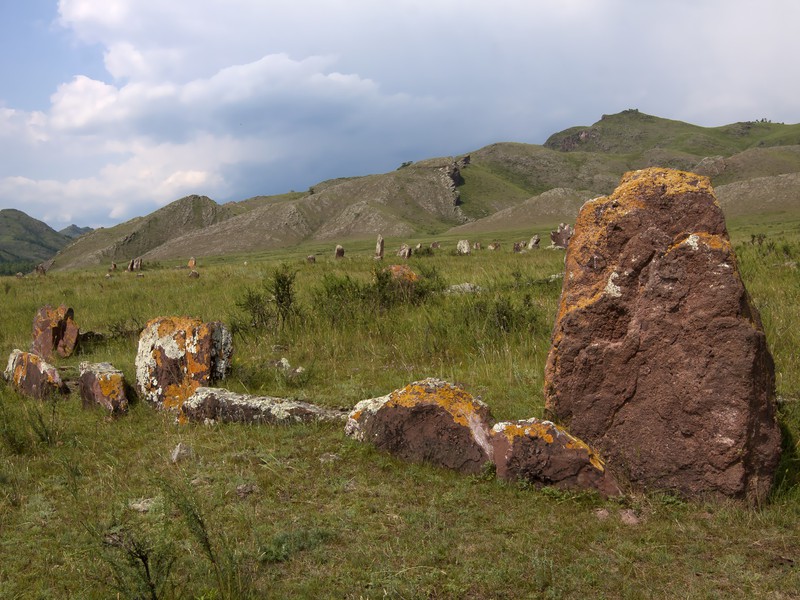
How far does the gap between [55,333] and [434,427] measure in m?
9.04

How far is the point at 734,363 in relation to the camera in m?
4.34

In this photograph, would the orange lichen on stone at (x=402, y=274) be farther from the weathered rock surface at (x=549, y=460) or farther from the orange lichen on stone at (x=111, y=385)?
the weathered rock surface at (x=549, y=460)

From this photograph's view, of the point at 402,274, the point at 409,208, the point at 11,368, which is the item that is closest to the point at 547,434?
the point at 11,368

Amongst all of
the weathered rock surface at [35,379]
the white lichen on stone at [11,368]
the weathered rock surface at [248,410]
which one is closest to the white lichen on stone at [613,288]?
the weathered rock surface at [248,410]

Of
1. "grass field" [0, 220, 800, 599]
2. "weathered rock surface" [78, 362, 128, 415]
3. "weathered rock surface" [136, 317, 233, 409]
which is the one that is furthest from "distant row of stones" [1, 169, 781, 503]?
"weathered rock surface" [78, 362, 128, 415]

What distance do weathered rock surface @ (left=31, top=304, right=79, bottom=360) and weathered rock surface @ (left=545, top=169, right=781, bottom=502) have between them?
31.5 ft

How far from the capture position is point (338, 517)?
4254mm

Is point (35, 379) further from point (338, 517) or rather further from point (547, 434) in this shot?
point (547, 434)

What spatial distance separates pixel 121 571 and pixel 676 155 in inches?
8879

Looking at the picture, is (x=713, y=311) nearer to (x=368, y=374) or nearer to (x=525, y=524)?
(x=525, y=524)

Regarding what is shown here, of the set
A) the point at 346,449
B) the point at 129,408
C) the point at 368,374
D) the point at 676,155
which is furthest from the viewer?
the point at 676,155

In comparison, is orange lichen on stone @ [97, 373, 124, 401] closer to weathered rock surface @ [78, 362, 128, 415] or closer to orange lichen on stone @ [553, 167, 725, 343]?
weathered rock surface @ [78, 362, 128, 415]

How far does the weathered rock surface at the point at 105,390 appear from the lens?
694 centimetres

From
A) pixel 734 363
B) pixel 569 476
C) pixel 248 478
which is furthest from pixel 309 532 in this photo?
pixel 734 363
